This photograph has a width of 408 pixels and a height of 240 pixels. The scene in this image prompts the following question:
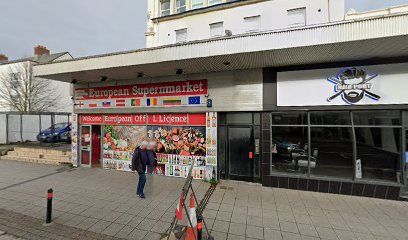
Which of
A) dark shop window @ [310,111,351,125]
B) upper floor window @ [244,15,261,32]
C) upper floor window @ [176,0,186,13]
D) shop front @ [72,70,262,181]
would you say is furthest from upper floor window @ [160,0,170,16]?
dark shop window @ [310,111,351,125]

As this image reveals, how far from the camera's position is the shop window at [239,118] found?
770 cm

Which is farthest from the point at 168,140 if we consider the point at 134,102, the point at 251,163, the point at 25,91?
the point at 25,91

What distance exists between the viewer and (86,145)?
10.1m

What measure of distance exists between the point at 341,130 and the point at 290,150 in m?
1.68

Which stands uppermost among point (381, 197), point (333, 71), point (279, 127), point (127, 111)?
point (333, 71)

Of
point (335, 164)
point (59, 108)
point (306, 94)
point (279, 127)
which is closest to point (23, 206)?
point (279, 127)

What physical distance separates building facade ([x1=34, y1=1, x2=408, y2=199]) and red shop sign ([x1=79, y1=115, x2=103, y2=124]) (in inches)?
42.8

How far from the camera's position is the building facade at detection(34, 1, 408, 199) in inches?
233

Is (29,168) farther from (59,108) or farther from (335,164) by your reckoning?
(59,108)

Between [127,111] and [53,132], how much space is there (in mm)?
9327

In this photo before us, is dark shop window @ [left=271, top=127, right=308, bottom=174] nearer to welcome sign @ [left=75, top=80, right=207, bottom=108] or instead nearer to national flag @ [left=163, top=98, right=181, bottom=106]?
welcome sign @ [left=75, top=80, right=207, bottom=108]

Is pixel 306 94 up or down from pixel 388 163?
up

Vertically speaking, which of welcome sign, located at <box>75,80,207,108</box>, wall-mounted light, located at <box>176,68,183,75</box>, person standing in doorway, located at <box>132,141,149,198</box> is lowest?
person standing in doorway, located at <box>132,141,149,198</box>

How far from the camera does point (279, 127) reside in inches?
288
